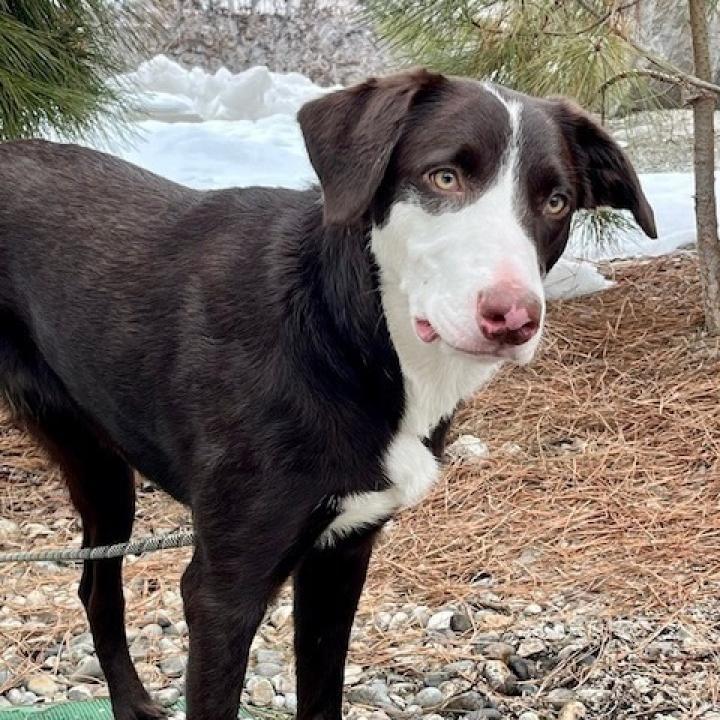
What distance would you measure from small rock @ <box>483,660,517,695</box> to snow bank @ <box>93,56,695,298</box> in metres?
3.06

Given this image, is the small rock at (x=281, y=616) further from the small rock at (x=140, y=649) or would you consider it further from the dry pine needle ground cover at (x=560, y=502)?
the small rock at (x=140, y=649)

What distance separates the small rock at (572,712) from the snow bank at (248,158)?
3.22 meters

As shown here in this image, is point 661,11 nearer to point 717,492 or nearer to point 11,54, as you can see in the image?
point 717,492

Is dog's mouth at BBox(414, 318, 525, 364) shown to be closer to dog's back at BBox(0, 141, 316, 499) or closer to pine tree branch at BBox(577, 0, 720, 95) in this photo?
dog's back at BBox(0, 141, 316, 499)

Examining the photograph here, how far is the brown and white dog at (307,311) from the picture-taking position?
1.74m

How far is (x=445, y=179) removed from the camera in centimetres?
176

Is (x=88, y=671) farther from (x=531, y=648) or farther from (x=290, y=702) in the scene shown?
(x=531, y=648)

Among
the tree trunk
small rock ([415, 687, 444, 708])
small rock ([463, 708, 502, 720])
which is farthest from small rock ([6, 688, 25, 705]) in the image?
the tree trunk

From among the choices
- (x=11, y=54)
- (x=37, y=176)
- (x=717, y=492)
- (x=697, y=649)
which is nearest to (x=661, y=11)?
(x=717, y=492)

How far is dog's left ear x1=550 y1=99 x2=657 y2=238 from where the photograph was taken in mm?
2025

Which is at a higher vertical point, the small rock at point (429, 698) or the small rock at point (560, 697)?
the small rock at point (560, 697)

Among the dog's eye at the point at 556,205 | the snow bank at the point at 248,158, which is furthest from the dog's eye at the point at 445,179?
the snow bank at the point at 248,158

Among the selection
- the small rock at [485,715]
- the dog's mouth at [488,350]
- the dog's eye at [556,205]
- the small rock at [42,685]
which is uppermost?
the dog's eye at [556,205]

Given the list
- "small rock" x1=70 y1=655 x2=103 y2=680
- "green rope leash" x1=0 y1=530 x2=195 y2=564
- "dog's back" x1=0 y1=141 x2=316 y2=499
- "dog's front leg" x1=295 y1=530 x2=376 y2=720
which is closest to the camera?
"dog's back" x1=0 y1=141 x2=316 y2=499
